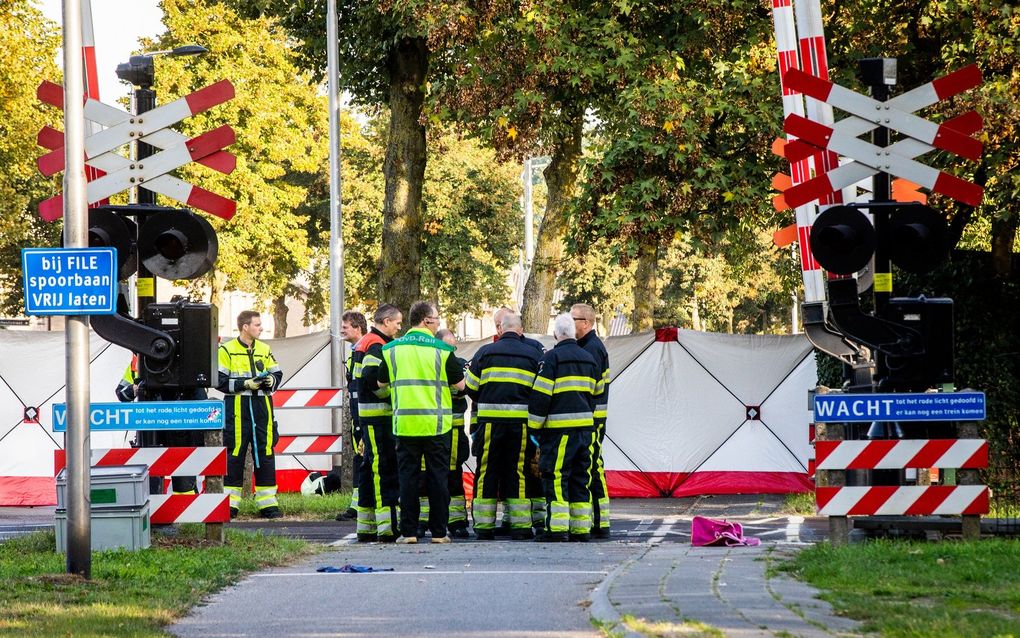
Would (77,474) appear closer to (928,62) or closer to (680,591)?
(680,591)

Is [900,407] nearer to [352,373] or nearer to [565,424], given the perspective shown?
[565,424]

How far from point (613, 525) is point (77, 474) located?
7.14 metres

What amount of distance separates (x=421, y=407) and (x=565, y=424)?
128 centimetres

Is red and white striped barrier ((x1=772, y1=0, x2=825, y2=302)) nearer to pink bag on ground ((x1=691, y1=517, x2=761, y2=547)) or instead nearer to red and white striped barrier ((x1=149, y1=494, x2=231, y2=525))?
pink bag on ground ((x1=691, y1=517, x2=761, y2=547))

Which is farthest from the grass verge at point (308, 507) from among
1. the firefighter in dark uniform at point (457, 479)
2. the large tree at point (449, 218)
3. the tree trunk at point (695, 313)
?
the tree trunk at point (695, 313)

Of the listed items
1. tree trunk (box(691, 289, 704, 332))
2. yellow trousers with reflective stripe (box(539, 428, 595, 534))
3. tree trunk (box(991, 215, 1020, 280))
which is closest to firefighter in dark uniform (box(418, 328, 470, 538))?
yellow trousers with reflective stripe (box(539, 428, 595, 534))

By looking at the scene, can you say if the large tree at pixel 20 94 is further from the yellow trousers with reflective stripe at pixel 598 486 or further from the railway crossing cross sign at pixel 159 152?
the yellow trousers with reflective stripe at pixel 598 486

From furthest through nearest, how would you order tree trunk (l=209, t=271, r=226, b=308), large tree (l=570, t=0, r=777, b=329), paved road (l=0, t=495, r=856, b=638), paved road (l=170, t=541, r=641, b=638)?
tree trunk (l=209, t=271, r=226, b=308) → large tree (l=570, t=0, r=777, b=329) → paved road (l=170, t=541, r=641, b=638) → paved road (l=0, t=495, r=856, b=638)

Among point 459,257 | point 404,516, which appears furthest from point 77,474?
point 459,257

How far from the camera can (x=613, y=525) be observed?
1595cm

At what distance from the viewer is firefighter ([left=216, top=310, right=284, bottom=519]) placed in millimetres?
16422

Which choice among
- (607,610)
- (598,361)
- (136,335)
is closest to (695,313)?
(598,361)

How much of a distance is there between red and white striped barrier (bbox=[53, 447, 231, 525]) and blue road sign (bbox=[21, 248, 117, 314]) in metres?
2.60

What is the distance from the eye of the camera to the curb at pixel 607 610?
7367 mm
